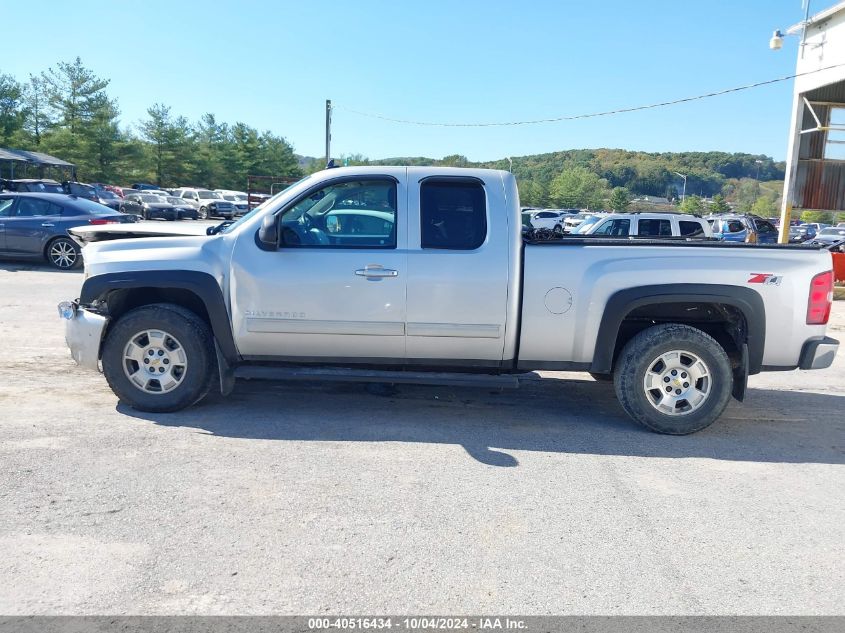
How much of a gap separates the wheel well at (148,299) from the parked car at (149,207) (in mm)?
33318

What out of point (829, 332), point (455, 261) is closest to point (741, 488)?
point (455, 261)

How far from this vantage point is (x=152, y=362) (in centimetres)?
552

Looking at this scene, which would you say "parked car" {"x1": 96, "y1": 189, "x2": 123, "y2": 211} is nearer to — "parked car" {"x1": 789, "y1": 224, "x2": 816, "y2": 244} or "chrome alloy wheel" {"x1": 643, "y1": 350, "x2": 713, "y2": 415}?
"parked car" {"x1": 789, "y1": 224, "x2": 816, "y2": 244}

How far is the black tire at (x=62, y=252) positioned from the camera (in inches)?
553

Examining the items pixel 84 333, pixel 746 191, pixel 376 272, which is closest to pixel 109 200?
pixel 84 333

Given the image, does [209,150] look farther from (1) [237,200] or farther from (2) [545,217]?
(2) [545,217]

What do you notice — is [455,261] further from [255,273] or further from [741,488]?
[741,488]

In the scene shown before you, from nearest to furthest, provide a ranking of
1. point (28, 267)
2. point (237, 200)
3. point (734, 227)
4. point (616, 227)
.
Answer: point (28, 267), point (616, 227), point (734, 227), point (237, 200)

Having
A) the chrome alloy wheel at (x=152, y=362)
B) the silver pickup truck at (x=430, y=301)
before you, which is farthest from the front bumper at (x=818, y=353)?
the chrome alloy wheel at (x=152, y=362)

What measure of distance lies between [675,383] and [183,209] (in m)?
36.3

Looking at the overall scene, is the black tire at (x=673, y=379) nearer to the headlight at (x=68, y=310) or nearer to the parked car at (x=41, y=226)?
the headlight at (x=68, y=310)

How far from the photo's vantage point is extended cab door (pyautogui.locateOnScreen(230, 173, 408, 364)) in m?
5.32

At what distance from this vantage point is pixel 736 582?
3348 millimetres

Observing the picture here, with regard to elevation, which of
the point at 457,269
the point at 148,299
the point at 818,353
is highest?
the point at 457,269
